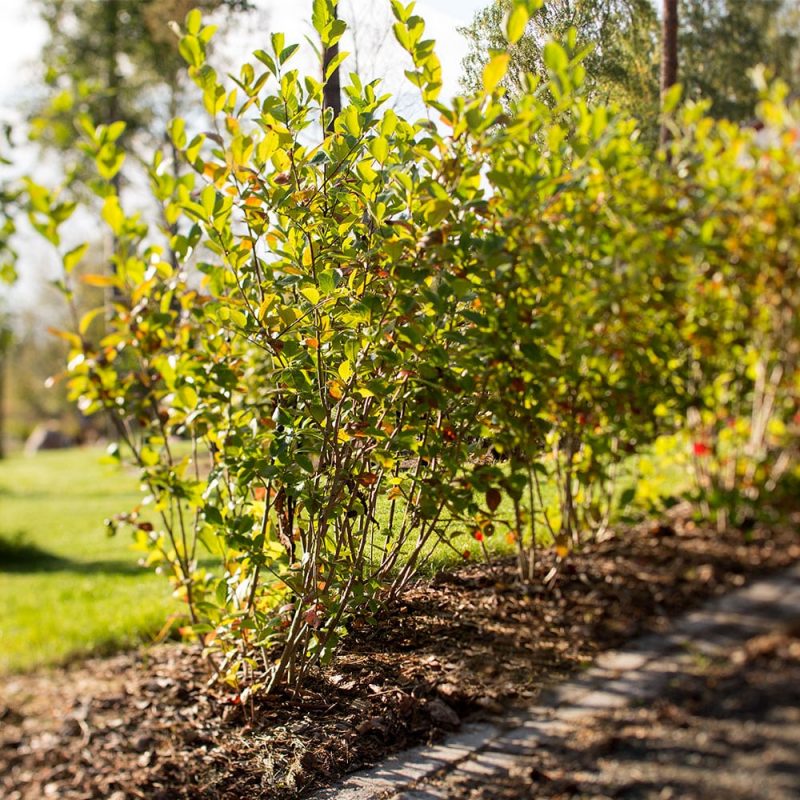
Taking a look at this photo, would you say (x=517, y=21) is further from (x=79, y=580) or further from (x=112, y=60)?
(x=112, y=60)

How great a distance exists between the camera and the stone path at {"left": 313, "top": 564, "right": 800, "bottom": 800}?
51.6 inches

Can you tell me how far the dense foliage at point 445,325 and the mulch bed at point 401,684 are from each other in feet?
0.32

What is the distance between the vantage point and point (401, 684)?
2.24 metres

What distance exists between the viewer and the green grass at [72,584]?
4.62 meters

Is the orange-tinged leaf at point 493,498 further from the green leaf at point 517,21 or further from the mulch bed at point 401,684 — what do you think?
the green leaf at point 517,21

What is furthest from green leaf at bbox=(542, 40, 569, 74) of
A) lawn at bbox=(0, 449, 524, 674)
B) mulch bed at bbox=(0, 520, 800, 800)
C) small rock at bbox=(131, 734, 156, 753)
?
small rock at bbox=(131, 734, 156, 753)

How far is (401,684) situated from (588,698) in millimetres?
739

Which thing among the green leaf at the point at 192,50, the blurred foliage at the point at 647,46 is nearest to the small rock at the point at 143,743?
the green leaf at the point at 192,50

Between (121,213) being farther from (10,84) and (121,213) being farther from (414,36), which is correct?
(10,84)

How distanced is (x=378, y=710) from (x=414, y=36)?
170cm

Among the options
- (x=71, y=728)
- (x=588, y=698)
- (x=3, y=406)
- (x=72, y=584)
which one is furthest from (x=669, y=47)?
(x=3, y=406)

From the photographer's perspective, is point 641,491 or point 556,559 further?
point 556,559

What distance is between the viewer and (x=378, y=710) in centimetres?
228

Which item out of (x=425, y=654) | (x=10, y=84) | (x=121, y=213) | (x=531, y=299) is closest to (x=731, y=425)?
(x=531, y=299)
